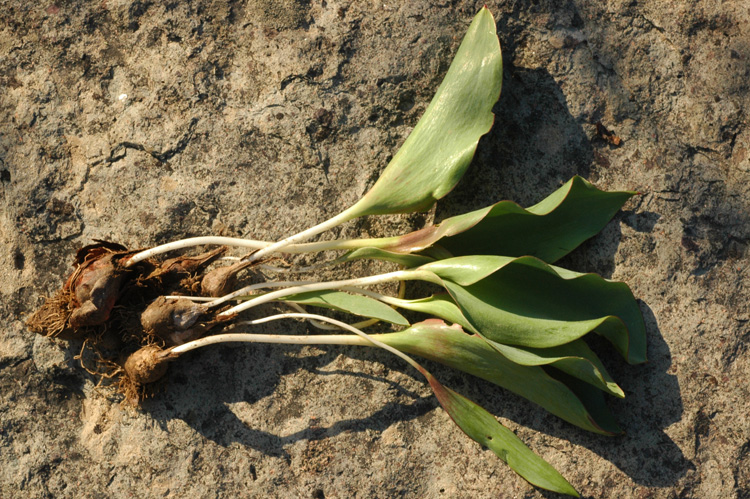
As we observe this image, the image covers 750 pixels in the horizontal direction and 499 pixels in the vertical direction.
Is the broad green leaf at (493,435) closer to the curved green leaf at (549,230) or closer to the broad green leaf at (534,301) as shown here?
the broad green leaf at (534,301)

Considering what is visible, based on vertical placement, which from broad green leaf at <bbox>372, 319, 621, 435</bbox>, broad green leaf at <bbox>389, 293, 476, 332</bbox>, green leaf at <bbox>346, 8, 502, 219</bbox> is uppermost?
green leaf at <bbox>346, 8, 502, 219</bbox>

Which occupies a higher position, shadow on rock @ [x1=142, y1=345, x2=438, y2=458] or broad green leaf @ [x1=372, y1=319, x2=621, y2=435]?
broad green leaf @ [x1=372, y1=319, x2=621, y2=435]

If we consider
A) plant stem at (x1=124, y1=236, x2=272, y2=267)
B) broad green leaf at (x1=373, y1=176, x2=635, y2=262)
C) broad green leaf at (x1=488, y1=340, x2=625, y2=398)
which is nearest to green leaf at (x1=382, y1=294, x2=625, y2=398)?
broad green leaf at (x1=488, y1=340, x2=625, y2=398)

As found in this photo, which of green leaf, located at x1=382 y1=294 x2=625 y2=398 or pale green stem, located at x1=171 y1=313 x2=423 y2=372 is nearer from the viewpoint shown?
green leaf, located at x1=382 y1=294 x2=625 y2=398

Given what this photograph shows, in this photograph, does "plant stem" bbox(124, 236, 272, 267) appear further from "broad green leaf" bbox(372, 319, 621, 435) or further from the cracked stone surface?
"broad green leaf" bbox(372, 319, 621, 435)

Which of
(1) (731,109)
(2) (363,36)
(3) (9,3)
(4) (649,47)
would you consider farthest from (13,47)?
(1) (731,109)

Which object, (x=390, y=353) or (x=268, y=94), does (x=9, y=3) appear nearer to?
(x=268, y=94)

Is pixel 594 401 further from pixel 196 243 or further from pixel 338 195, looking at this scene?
pixel 196 243

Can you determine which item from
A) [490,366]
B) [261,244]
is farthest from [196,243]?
[490,366]
